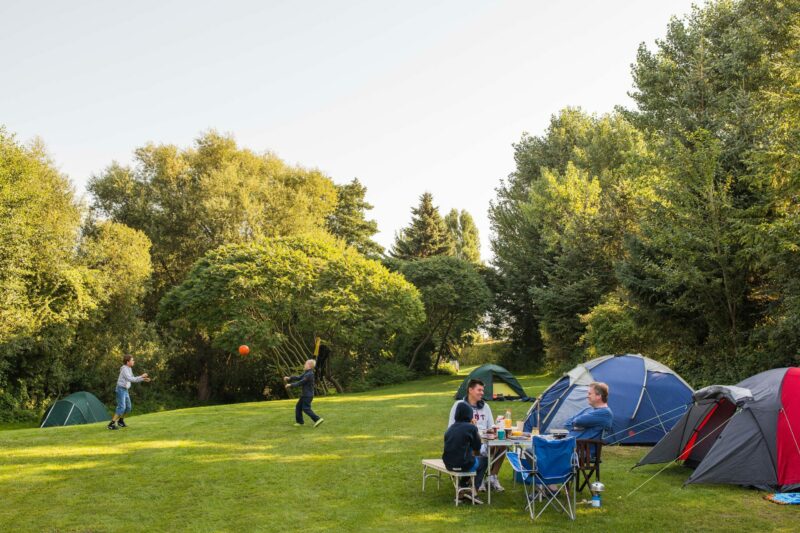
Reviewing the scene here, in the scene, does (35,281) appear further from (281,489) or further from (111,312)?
(281,489)

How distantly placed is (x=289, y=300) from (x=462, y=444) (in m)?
23.3

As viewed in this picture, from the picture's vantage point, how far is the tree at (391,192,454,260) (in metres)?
56.3

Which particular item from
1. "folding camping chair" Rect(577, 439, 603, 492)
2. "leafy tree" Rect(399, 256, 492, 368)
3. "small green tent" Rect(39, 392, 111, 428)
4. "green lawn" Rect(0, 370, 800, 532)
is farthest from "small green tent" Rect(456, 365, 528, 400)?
"leafy tree" Rect(399, 256, 492, 368)

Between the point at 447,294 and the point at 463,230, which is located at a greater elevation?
the point at 463,230

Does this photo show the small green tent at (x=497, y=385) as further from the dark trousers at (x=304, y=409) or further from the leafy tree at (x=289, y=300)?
the leafy tree at (x=289, y=300)

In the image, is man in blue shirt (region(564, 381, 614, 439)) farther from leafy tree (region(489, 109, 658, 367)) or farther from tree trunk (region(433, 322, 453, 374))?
tree trunk (region(433, 322, 453, 374))

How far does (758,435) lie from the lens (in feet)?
30.5

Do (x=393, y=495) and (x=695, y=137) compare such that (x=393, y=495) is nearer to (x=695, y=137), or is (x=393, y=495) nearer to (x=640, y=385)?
(x=640, y=385)

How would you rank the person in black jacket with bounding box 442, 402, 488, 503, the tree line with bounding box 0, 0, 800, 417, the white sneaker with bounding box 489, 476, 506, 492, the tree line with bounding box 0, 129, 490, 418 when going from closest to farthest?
1. the person in black jacket with bounding box 442, 402, 488, 503
2. the white sneaker with bounding box 489, 476, 506, 492
3. the tree line with bounding box 0, 0, 800, 417
4. the tree line with bounding box 0, 129, 490, 418

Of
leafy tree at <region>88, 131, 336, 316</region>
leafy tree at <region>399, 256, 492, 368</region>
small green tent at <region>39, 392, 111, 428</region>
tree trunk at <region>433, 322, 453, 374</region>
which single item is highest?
leafy tree at <region>88, 131, 336, 316</region>

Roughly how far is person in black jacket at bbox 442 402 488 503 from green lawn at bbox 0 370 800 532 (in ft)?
2.03

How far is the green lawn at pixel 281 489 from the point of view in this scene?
26.6 ft

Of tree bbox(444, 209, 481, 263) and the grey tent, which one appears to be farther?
tree bbox(444, 209, 481, 263)

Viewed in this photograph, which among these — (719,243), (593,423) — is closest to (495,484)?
(593,423)
